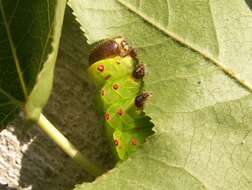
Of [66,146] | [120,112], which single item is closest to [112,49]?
[120,112]

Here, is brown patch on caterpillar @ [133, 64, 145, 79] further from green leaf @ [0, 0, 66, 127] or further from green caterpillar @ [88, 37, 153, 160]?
green leaf @ [0, 0, 66, 127]

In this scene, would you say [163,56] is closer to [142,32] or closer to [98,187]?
[142,32]

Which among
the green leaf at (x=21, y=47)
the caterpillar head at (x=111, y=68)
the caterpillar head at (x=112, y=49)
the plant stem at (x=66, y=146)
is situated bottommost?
the plant stem at (x=66, y=146)

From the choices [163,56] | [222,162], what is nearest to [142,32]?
[163,56]

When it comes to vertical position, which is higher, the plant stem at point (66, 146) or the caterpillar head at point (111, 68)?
the caterpillar head at point (111, 68)

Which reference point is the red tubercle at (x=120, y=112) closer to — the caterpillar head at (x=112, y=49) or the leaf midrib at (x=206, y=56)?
the caterpillar head at (x=112, y=49)

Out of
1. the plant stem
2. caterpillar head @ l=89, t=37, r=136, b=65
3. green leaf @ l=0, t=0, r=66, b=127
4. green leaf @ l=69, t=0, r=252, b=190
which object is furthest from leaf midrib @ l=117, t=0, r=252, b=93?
the plant stem

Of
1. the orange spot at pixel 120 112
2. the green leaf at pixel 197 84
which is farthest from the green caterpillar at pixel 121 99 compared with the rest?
the green leaf at pixel 197 84
